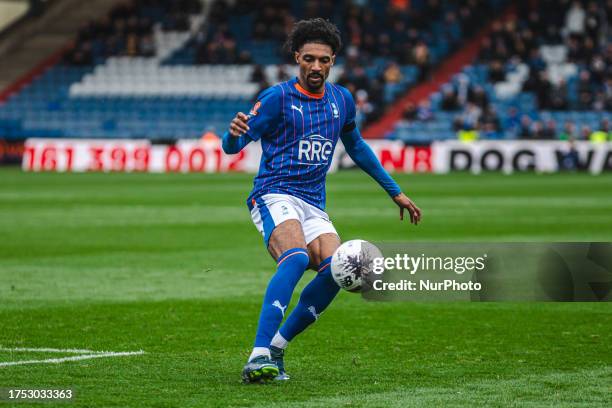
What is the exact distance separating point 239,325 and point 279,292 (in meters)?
2.76

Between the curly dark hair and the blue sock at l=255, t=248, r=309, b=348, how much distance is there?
127 cm

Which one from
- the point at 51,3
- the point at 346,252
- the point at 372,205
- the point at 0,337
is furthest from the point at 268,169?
the point at 51,3

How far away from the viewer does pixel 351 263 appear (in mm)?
6992

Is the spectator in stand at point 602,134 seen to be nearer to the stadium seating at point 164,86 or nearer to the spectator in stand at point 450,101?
the spectator in stand at point 450,101

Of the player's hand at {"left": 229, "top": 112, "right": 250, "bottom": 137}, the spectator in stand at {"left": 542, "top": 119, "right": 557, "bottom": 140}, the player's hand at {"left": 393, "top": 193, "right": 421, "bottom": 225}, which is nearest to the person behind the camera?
the player's hand at {"left": 229, "top": 112, "right": 250, "bottom": 137}

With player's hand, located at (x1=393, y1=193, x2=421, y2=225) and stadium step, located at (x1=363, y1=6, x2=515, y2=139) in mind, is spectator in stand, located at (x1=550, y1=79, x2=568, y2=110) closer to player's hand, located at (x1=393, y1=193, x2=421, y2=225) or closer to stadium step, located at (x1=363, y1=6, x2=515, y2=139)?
stadium step, located at (x1=363, y1=6, x2=515, y2=139)

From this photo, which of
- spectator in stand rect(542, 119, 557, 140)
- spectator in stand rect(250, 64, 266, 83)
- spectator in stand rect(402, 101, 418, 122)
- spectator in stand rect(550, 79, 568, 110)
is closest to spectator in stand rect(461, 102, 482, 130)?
spectator in stand rect(402, 101, 418, 122)

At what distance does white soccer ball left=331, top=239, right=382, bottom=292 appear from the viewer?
7000mm

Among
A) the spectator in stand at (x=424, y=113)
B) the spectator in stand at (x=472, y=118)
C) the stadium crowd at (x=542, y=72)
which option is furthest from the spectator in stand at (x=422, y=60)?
the spectator in stand at (x=472, y=118)

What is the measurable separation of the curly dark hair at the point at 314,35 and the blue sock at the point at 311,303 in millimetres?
1310

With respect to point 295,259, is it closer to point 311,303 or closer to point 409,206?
point 311,303

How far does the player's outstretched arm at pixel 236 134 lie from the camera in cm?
697

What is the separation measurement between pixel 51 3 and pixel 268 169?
48483 mm

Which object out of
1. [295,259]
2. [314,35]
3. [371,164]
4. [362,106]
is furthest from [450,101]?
[295,259]
